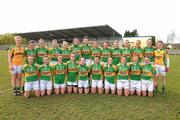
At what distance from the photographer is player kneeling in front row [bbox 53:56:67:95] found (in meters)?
8.91

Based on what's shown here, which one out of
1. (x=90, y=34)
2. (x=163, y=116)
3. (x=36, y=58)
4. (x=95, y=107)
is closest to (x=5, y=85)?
(x=36, y=58)

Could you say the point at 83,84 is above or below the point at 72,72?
below

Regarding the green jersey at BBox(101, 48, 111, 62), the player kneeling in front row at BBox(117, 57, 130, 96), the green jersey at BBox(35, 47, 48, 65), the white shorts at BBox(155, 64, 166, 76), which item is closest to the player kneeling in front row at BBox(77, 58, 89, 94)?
the green jersey at BBox(101, 48, 111, 62)

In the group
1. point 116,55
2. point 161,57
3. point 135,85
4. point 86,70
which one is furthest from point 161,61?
point 86,70

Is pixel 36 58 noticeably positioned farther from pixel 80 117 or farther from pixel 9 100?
pixel 80 117

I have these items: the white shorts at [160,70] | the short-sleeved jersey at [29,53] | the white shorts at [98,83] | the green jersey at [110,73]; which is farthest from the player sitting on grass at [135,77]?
the short-sleeved jersey at [29,53]

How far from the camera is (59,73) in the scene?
8.95m

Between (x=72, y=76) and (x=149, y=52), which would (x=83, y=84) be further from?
(x=149, y=52)

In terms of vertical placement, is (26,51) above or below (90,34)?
below

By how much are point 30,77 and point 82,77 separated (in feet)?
6.40

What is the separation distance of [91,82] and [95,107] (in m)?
2.21

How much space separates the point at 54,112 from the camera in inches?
273

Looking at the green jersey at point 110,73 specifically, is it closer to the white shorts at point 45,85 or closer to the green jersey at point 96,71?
the green jersey at point 96,71

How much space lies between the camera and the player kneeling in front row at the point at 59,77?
8914 mm
